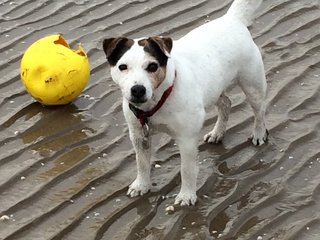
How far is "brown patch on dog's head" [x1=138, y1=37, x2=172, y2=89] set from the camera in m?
5.00

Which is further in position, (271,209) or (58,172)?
(58,172)

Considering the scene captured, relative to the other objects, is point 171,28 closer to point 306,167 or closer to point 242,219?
point 306,167

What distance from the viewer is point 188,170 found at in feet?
18.1

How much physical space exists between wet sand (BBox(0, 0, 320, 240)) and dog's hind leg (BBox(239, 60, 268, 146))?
0.35ft

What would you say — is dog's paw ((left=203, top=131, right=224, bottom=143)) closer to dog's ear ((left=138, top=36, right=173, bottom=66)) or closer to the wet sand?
the wet sand

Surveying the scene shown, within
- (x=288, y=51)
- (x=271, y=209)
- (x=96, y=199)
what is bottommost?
(x=288, y=51)

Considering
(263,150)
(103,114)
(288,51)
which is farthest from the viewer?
(288,51)

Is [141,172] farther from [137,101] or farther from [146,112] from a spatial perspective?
[137,101]

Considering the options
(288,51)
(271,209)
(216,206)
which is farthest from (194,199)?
(288,51)

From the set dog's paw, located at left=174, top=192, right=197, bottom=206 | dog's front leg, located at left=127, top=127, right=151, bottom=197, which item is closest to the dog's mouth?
dog's front leg, located at left=127, top=127, right=151, bottom=197

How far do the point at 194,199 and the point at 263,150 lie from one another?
1.00 metres

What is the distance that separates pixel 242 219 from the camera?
542cm

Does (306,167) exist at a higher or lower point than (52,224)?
lower

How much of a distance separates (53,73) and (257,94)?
1.79 m
